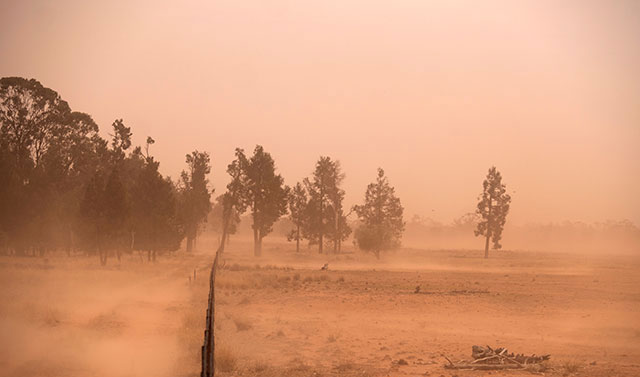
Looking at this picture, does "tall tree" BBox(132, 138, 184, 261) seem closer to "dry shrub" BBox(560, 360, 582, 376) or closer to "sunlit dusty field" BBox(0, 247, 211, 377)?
"sunlit dusty field" BBox(0, 247, 211, 377)

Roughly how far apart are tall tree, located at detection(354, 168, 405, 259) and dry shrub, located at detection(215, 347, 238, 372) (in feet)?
176

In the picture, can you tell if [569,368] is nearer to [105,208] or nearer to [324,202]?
[105,208]

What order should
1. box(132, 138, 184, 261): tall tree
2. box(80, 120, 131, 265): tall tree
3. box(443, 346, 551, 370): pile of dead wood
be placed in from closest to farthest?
box(443, 346, 551, 370): pile of dead wood → box(80, 120, 131, 265): tall tree → box(132, 138, 184, 261): tall tree

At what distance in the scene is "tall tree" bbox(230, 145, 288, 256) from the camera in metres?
71.6

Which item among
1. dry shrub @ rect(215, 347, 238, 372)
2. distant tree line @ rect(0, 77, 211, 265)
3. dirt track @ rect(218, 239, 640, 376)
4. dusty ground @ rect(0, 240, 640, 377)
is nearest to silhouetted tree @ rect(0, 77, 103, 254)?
distant tree line @ rect(0, 77, 211, 265)

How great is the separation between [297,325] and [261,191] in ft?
172

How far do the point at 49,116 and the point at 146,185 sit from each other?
17665 mm

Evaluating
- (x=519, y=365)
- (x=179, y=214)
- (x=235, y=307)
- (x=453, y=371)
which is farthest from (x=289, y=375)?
(x=179, y=214)

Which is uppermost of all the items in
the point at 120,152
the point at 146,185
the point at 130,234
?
the point at 120,152

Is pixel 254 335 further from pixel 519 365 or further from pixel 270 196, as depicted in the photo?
pixel 270 196

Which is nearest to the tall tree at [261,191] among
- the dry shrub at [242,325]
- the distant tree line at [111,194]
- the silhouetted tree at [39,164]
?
the distant tree line at [111,194]

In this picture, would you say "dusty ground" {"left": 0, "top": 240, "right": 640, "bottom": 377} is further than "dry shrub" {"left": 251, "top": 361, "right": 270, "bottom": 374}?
Yes

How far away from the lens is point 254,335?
755 inches

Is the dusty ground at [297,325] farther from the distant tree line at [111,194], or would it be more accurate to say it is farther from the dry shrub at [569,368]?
the distant tree line at [111,194]
